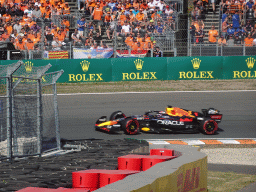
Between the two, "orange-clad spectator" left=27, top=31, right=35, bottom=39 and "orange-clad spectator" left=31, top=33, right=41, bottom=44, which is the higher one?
"orange-clad spectator" left=27, top=31, right=35, bottom=39

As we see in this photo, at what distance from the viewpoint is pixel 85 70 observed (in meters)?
19.5

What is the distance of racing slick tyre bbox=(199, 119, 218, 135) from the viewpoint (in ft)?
37.1

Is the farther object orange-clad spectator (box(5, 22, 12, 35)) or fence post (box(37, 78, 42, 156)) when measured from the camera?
orange-clad spectator (box(5, 22, 12, 35))

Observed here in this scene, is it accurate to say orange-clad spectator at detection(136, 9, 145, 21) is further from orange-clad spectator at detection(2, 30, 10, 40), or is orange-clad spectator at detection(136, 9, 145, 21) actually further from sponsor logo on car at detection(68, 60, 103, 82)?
orange-clad spectator at detection(2, 30, 10, 40)

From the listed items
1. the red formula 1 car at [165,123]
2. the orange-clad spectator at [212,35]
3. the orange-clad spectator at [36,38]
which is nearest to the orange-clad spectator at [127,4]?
the orange-clad spectator at [212,35]

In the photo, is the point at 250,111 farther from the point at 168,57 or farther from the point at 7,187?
the point at 7,187

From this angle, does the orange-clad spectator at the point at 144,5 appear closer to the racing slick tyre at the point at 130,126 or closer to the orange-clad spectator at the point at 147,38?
the orange-clad spectator at the point at 147,38

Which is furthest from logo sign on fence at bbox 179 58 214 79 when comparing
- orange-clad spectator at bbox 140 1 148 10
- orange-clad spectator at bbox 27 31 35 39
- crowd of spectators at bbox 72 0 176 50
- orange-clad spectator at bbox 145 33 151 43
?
orange-clad spectator at bbox 27 31 35 39

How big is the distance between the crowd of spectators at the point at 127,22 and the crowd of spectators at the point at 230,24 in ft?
4.46

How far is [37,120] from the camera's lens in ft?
24.4

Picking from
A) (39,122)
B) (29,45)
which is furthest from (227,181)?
(29,45)

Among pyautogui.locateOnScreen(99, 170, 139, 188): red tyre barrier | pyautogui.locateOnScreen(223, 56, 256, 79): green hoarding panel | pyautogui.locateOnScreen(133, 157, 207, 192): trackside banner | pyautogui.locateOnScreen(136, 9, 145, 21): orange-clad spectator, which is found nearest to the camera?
pyautogui.locateOnScreen(133, 157, 207, 192): trackside banner

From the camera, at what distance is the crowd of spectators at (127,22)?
66.0ft

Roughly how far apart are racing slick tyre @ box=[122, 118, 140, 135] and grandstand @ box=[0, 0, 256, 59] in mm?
8796
